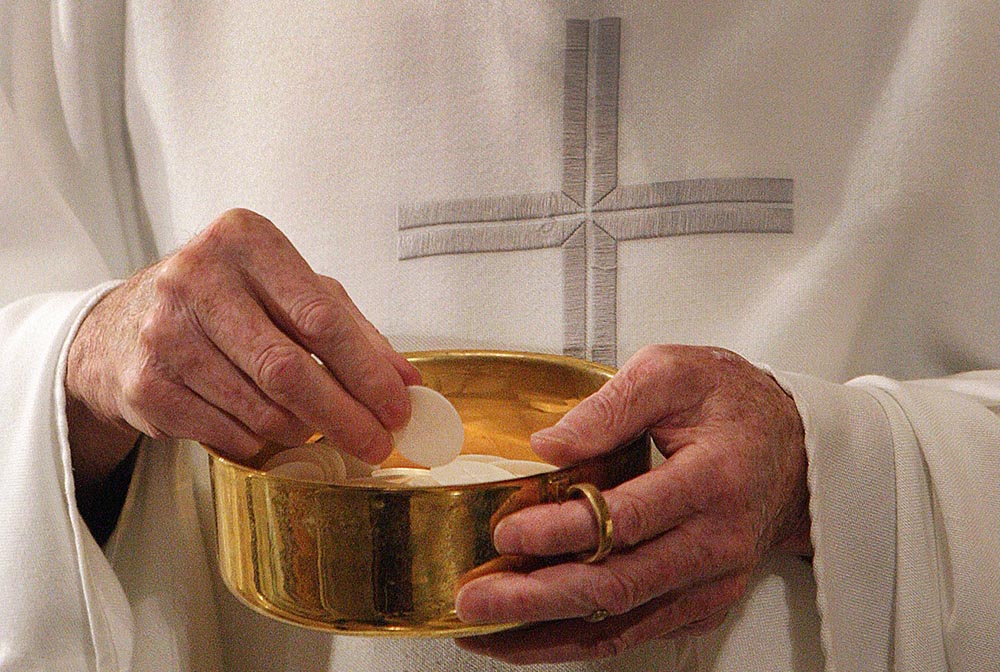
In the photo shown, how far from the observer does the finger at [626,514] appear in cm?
87

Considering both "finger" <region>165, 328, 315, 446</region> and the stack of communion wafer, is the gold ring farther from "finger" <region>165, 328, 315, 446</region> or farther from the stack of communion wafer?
"finger" <region>165, 328, 315, 446</region>

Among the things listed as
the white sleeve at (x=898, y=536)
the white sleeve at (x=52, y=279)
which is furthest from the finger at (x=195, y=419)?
the white sleeve at (x=898, y=536)

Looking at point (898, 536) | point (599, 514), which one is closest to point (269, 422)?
point (599, 514)

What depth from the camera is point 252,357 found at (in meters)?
0.95

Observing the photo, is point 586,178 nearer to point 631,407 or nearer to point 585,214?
point 585,214

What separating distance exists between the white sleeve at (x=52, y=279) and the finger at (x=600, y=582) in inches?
19.3

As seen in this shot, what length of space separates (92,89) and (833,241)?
3.29 ft

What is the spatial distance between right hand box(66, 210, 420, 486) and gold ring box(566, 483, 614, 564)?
7.2 inches

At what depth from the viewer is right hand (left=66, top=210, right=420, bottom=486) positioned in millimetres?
952

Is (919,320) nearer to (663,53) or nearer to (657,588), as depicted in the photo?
(663,53)

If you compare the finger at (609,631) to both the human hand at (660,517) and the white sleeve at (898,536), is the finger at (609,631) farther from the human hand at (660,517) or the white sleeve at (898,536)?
the white sleeve at (898,536)

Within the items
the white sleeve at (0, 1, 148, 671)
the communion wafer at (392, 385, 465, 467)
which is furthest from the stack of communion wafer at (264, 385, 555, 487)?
the white sleeve at (0, 1, 148, 671)

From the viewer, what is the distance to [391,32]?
1.41 metres

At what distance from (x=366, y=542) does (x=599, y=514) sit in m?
0.18
